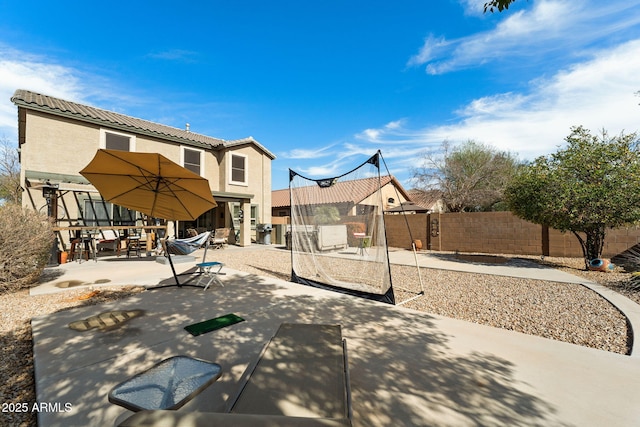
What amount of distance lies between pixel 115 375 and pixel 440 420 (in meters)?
2.74

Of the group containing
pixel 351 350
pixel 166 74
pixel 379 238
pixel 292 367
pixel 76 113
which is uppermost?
pixel 166 74

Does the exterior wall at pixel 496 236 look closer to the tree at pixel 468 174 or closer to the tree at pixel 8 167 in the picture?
the tree at pixel 468 174

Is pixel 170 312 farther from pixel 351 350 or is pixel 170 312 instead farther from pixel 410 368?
pixel 410 368

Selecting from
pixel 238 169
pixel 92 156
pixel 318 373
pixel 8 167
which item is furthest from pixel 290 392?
pixel 8 167

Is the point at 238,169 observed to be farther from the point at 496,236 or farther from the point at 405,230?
the point at 496,236

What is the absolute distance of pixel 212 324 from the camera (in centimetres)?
353

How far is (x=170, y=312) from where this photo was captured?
158 inches

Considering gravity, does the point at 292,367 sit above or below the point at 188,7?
below

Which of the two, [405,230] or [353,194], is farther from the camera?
[405,230]

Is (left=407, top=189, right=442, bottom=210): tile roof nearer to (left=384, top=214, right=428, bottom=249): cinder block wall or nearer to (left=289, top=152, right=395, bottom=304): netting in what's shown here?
(left=384, top=214, right=428, bottom=249): cinder block wall

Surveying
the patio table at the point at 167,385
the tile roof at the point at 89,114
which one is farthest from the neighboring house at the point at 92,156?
Answer: the patio table at the point at 167,385

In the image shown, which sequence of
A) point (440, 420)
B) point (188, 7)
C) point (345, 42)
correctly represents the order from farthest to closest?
point (345, 42), point (188, 7), point (440, 420)

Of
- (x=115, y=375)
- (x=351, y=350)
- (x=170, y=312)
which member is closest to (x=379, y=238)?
(x=351, y=350)

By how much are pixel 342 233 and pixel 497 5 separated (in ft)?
15.0
